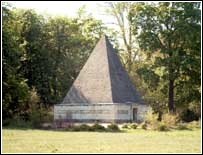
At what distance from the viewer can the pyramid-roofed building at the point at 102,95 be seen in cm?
4578

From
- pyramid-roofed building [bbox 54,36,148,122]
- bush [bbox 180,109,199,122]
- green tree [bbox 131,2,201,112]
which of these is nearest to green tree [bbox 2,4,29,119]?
pyramid-roofed building [bbox 54,36,148,122]

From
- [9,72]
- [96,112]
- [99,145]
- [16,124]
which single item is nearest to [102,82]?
[96,112]

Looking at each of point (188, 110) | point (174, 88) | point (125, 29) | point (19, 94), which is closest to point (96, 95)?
point (19, 94)

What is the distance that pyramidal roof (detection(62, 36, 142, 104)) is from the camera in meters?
46.1

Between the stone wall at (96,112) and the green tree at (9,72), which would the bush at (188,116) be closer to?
the stone wall at (96,112)

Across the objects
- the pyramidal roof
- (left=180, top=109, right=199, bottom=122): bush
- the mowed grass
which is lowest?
(left=180, top=109, right=199, bottom=122): bush

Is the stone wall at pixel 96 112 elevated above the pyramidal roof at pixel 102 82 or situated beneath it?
situated beneath

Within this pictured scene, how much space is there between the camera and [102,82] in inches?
1829

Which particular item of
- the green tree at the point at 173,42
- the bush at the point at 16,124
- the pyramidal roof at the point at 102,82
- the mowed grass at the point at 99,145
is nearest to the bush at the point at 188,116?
the green tree at the point at 173,42

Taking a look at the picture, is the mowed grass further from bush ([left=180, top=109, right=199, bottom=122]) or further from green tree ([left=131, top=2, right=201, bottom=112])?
bush ([left=180, top=109, right=199, bottom=122])

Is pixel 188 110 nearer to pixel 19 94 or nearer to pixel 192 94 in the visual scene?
pixel 192 94

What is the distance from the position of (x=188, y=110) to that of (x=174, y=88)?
451 cm

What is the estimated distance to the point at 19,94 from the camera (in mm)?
45156

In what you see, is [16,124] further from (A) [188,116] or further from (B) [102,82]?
(A) [188,116]
